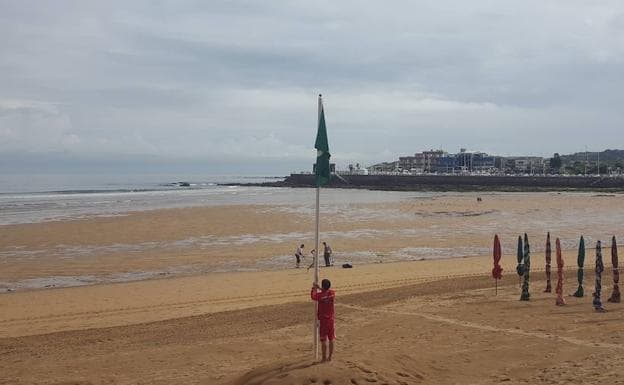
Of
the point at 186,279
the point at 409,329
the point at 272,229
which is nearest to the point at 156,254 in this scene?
the point at 186,279

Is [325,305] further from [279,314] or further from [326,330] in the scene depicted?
[279,314]

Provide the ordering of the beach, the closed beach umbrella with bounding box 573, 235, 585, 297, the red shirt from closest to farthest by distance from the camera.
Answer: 1. the red shirt
2. the beach
3. the closed beach umbrella with bounding box 573, 235, 585, 297

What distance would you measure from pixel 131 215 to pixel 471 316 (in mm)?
35470

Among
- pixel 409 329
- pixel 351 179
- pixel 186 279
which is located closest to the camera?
pixel 409 329

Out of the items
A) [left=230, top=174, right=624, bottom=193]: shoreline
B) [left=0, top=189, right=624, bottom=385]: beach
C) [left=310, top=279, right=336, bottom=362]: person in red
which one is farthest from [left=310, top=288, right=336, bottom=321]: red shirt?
[left=230, top=174, right=624, bottom=193]: shoreline

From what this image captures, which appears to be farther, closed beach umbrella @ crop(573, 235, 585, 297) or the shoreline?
the shoreline

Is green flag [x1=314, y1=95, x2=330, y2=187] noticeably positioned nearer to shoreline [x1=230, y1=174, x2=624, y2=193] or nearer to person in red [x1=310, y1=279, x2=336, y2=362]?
person in red [x1=310, y1=279, x2=336, y2=362]

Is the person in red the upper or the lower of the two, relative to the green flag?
lower

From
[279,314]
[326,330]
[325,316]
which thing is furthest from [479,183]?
[326,330]

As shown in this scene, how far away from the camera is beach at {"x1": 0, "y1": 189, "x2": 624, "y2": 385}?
9.25 m

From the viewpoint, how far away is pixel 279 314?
45.1 feet

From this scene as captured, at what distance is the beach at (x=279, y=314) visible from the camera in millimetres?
9250

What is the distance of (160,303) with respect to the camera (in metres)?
15.8

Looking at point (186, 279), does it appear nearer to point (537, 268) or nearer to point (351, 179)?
point (537, 268)
